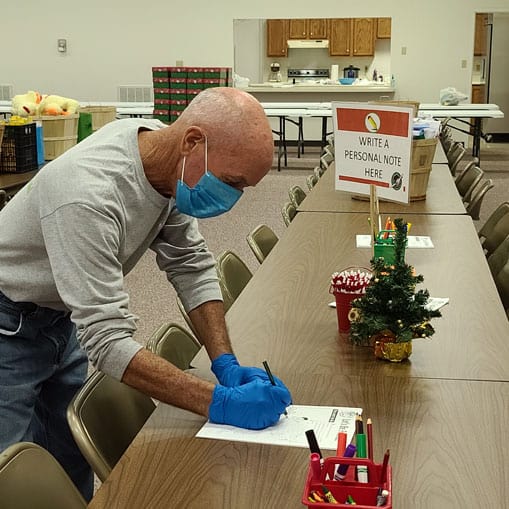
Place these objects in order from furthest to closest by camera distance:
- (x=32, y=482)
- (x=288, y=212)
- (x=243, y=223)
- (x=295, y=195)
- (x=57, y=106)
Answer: (x=243, y=223) < (x=57, y=106) < (x=295, y=195) < (x=288, y=212) < (x=32, y=482)

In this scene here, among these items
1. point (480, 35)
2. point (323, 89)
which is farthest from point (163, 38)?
point (480, 35)

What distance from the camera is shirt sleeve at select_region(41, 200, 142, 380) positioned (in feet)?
5.31

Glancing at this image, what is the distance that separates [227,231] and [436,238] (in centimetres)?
397

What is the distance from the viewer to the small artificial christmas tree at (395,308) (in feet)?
6.48

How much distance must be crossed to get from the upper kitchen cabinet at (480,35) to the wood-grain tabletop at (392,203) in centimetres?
963

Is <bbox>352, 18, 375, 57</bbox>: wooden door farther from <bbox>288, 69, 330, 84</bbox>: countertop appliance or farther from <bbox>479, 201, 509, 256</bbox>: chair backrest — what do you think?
<bbox>479, 201, 509, 256</bbox>: chair backrest

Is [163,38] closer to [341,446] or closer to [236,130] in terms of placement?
[236,130]

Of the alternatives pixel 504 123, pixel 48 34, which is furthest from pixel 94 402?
pixel 504 123

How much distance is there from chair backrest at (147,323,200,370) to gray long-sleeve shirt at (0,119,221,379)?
1.06 feet

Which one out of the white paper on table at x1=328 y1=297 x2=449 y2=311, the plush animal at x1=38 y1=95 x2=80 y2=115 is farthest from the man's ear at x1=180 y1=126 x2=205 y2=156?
the plush animal at x1=38 y1=95 x2=80 y2=115

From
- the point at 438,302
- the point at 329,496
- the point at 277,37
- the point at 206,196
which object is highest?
the point at 277,37

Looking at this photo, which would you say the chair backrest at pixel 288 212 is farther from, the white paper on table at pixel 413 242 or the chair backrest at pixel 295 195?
the white paper on table at pixel 413 242

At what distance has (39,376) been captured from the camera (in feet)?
6.79

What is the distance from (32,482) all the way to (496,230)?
10.4ft
